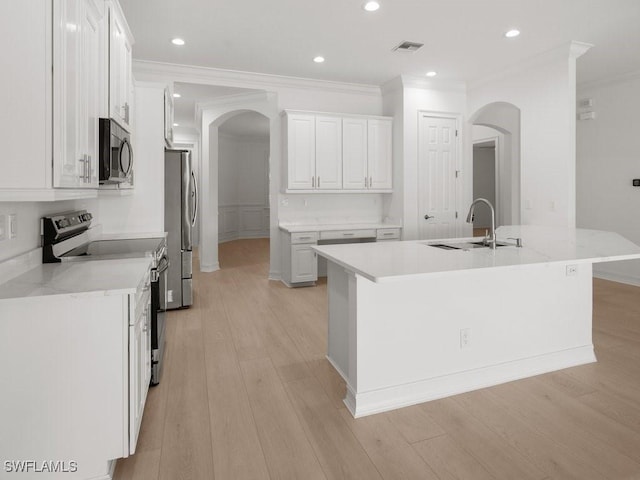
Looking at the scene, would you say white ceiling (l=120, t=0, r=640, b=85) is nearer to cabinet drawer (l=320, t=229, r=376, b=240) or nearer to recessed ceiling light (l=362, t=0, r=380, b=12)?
recessed ceiling light (l=362, t=0, r=380, b=12)

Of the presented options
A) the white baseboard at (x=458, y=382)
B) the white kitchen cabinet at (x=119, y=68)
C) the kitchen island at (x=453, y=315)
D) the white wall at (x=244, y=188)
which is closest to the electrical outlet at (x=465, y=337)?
the kitchen island at (x=453, y=315)

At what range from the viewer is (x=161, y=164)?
12.6ft

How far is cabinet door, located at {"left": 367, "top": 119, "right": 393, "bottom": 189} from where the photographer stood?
5.72 metres

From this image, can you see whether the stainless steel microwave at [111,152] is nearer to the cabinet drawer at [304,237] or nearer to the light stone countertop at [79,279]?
the light stone countertop at [79,279]

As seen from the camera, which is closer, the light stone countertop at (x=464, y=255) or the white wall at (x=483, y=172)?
the light stone countertop at (x=464, y=255)

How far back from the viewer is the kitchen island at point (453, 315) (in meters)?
2.25

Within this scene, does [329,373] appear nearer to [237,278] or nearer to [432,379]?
[432,379]

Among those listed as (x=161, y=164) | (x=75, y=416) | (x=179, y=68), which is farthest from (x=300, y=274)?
(x=75, y=416)

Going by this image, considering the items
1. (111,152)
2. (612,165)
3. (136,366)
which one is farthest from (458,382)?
(612,165)

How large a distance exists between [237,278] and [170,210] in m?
2.03

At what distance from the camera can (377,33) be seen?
13.2 ft

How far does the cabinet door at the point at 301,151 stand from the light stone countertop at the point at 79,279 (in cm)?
337

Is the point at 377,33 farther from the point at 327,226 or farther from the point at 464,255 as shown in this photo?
the point at 464,255

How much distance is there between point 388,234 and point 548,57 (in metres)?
2.77
